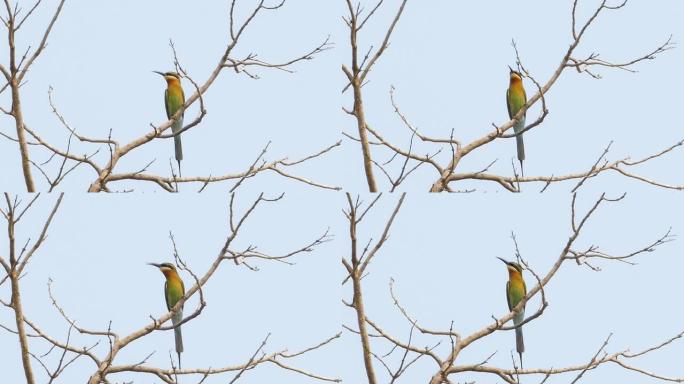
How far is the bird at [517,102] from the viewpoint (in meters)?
7.13

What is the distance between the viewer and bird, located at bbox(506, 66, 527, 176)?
713 centimetres

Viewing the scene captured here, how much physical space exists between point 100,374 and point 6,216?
51.6 inches

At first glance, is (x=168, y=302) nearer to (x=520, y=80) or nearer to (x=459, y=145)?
(x=459, y=145)

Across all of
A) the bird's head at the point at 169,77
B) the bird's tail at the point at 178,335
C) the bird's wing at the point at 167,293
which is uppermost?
the bird's head at the point at 169,77

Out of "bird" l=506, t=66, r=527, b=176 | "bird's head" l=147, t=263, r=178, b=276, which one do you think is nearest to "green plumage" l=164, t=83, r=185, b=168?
"bird's head" l=147, t=263, r=178, b=276

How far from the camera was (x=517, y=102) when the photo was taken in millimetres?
7418

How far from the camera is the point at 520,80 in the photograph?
25.1ft

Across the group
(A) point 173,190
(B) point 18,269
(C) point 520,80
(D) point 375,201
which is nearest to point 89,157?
(A) point 173,190

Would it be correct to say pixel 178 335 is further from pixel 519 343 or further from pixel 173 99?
pixel 519 343

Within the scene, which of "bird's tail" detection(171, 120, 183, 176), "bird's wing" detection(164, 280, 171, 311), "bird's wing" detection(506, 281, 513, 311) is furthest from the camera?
"bird's wing" detection(164, 280, 171, 311)

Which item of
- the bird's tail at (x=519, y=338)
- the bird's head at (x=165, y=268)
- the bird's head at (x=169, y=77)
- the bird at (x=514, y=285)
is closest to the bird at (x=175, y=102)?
the bird's head at (x=169, y=77)

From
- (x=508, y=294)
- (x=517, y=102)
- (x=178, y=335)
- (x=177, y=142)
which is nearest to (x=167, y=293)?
(x=178, y=335)

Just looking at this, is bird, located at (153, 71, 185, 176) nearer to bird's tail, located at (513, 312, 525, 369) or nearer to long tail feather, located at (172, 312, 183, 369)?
long tail feather, located at (172, 312, 183, 369)

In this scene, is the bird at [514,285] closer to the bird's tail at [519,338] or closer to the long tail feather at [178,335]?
the bird's tail at [519,338]
